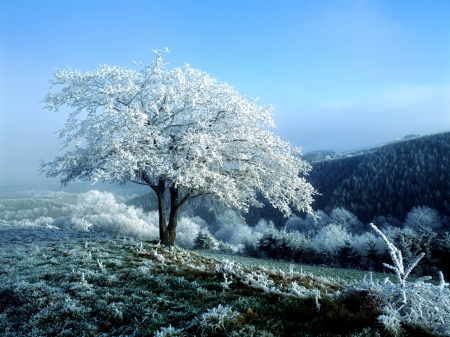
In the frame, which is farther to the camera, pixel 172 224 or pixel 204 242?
pixel 204 242

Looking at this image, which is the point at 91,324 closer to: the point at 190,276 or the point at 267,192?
the point at 190,276

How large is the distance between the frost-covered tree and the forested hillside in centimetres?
11591

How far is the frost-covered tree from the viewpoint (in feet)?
47.6

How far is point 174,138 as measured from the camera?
52.9ft

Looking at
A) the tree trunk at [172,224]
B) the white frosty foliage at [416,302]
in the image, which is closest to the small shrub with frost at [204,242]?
the tree trunk at [172,224]

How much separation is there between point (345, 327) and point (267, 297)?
2.51 metres

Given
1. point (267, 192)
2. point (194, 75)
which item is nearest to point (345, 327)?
point (267, 192)

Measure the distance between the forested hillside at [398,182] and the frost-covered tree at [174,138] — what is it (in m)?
116

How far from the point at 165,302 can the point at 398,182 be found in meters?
142

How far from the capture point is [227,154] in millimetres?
17250

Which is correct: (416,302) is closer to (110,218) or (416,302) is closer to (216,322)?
(216,322)

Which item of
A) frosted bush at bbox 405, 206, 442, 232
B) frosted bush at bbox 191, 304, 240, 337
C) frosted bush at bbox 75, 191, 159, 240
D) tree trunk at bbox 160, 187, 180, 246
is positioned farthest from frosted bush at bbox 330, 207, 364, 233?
frosted bush at bbox 191, 304, 240, 337


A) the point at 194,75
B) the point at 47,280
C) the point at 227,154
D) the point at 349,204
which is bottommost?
the point at 349,204

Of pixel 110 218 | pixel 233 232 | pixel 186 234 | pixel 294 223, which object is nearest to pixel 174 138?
pixel 110 218
